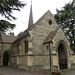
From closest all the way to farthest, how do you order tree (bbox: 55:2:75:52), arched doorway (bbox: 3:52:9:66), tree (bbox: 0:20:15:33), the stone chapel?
tree (bbox: 0:20:15:33)
the stone chapel
tree (bbox: 55:2:75:52)
arched doorway (bbox: 3:52:9:66)

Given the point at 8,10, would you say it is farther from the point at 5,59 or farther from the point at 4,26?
the point at 5,59

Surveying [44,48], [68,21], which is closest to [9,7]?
[44,48]

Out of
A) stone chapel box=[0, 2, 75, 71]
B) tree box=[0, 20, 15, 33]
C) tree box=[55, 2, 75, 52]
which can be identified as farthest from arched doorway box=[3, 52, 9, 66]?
tree box=[55, 2, 75, 52]

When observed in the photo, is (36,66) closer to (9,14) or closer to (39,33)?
(39,33)

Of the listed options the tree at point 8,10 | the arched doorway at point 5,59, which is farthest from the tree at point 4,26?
the arched doorway at point 5,59

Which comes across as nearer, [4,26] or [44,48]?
[4,26]

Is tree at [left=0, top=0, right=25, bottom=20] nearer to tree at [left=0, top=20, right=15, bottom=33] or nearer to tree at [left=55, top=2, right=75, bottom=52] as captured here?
tree at [left=0, top=20, right=15, bottom=33]

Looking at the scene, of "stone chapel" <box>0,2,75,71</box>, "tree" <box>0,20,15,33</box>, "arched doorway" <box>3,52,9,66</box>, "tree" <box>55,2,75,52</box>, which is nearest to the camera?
"tree" <box>0,20,15,33</box>

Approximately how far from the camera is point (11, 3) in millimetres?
11609

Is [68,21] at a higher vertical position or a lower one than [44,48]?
higher

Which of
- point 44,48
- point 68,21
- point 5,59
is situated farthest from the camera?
point 5,59

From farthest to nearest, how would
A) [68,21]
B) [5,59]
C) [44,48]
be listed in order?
[5,59] < [68,21] < [44,48]

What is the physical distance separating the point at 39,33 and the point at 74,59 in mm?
7994

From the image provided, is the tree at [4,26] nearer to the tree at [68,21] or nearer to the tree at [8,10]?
the tree at [8,10]
